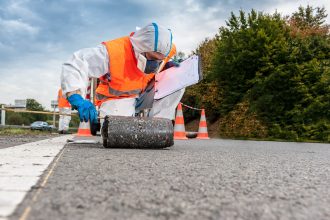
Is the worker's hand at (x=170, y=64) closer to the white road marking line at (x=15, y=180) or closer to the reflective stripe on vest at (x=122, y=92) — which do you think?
the reflective stripe on vest at (x=122, y=92)

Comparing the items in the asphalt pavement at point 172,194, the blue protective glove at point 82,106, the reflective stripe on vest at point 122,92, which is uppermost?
the reflective stripe on vest at point 122,92

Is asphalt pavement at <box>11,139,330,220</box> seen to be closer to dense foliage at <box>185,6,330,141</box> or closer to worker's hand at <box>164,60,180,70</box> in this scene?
worker's hand at <box>164,60,180,70</box>

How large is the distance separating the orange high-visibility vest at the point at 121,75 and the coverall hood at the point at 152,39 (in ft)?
0.44

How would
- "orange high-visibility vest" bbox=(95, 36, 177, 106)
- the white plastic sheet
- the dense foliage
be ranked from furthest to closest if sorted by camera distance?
the dense foliage → the white plastic sheet → "orange high-visibility vest" bbox=(95, 36, 177, 106)

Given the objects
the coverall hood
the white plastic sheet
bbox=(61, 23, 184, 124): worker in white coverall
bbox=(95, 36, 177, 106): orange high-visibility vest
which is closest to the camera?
bbox=(61, 23, 184, 124): worker in white coverall

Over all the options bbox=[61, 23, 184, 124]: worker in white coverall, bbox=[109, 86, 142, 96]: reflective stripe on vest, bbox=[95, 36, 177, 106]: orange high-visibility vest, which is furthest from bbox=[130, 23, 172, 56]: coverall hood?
bbox=[109, 86, 142, 96]: reflective stripe on vest

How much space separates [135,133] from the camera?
4301 mm

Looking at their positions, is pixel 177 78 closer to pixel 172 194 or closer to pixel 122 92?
pixel 122 92

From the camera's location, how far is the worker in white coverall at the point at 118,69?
14.0 feet

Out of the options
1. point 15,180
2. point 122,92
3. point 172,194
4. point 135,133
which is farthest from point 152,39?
point 172,194

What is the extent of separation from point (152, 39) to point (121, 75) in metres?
0.62

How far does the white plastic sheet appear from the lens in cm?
604

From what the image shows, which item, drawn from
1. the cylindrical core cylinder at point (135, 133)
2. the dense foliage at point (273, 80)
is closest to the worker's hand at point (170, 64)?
the cylindrical core cylinder at point (135, 133)

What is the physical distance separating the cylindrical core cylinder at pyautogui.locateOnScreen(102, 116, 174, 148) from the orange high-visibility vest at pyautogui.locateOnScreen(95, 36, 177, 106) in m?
0.84
